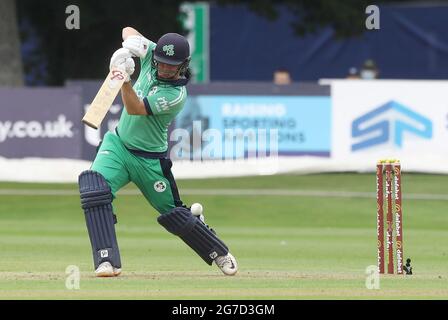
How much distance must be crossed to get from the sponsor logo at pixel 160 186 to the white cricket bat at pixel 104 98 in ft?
2.84

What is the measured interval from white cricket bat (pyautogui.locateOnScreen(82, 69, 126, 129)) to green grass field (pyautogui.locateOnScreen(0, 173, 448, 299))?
1177 millimetres

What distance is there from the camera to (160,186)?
37.9 ft

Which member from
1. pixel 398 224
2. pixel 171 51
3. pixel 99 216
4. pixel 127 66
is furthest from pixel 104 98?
pixel 398 224

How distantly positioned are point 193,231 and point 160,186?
0.45 metres

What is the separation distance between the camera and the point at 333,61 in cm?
3422

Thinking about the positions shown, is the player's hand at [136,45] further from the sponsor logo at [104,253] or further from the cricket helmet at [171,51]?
the sponsor logo at [104,253]

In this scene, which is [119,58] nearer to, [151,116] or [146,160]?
[151,116]

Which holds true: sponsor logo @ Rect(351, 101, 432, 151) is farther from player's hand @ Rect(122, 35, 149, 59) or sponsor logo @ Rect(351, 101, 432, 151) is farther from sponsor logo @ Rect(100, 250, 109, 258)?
sponsor logo @ Rect(100, 250, 109, 258)

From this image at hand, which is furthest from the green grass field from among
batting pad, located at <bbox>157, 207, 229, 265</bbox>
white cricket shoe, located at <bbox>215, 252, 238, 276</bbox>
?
batting pad, located at <bbox>157, 207, 229, 265</bbox>

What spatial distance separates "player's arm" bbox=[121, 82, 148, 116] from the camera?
11.0 meters

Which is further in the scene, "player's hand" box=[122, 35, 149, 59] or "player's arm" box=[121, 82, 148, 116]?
"player's hand" box=[122, 35, 149, 59]
